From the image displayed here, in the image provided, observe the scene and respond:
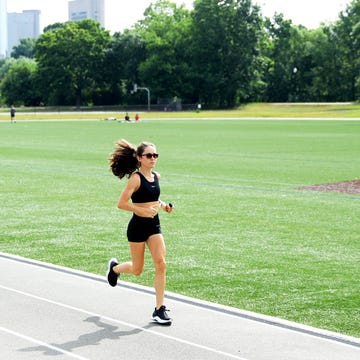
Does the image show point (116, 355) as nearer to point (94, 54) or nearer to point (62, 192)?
point (62, 192)

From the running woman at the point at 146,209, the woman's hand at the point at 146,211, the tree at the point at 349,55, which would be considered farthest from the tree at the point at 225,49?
the woman's hand at the point at 146,211

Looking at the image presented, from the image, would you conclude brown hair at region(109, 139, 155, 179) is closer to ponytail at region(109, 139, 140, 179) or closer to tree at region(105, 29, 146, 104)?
ponytail at region(109, 139, 140, 179)

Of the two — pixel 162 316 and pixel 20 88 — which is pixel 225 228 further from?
pixel 20 88

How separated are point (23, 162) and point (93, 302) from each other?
21407mm

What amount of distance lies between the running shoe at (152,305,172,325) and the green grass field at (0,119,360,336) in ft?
3.93

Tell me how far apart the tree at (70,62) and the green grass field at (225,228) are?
105 metres

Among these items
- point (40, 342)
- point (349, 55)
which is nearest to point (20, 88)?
point (349, 55)

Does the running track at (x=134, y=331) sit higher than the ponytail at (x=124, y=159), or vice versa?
the ponytail at (x=124, y=159)

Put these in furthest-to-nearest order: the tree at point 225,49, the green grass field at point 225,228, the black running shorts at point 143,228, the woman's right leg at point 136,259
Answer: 1. the tree at point 225,49
2. the green grass field at point 225,228
3. the woman's right leg at point 136,259
4. the black running shorts at point 143,228

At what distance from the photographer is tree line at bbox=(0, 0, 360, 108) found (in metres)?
128

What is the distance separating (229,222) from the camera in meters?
14.6

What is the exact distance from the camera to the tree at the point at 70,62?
436ft

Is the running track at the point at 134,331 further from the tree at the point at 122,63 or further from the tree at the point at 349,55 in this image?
the tree at the point at 122,63

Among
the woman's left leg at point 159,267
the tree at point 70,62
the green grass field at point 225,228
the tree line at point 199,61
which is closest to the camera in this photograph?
the woman's left leg at point 159,267
